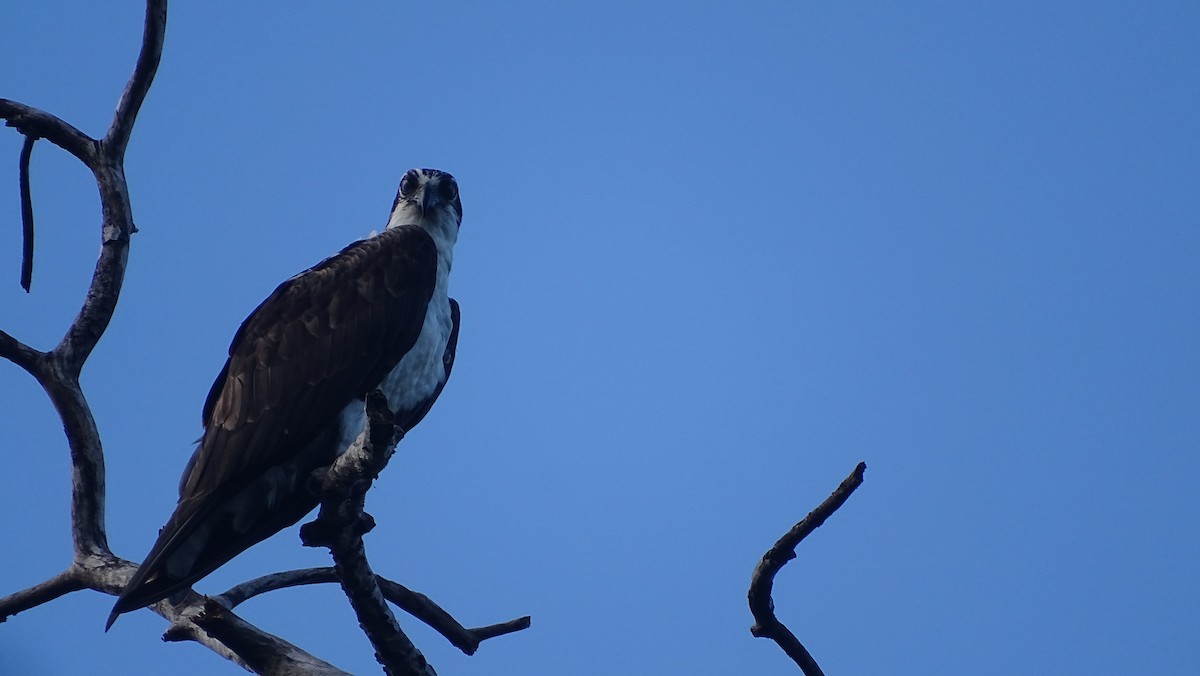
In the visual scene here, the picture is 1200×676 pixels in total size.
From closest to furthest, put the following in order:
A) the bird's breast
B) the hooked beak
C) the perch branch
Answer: the perch branch, the bird's breast, the hooked beak

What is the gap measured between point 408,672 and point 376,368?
74.3 inches

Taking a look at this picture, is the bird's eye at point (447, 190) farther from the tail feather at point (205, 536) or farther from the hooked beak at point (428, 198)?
the tail feather at point (205, 536)

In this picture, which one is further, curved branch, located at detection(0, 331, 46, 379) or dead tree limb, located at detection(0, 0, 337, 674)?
curved branch, located at detection(0, 331, 46, 379)

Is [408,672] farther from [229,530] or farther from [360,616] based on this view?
[229,530]

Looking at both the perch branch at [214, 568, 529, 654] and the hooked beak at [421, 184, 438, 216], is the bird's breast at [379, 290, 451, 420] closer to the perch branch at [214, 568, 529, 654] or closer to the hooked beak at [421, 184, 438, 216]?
the hooked beak at [421, 184, 438, 216]

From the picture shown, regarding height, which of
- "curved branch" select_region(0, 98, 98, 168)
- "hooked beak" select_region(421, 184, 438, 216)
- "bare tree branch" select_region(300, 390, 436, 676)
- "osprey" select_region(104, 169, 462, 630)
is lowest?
"bare tree branch" select_region(300, 390, 436, 676)

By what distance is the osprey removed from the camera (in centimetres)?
454

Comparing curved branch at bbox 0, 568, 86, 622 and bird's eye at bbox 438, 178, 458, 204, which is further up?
bird's eye at bbox 438, 178, 458, 204

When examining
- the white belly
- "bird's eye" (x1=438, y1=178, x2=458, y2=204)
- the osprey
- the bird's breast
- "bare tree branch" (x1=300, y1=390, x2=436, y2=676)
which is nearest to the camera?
"bare tree branch" (x1=300, y1=390, x2=436, y2=676)

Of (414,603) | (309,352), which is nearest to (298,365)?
(309,352)

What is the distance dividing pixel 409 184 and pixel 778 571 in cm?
453

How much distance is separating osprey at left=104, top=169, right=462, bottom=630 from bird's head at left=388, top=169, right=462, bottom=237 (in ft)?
1.86

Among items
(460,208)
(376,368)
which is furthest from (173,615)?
(460,208)

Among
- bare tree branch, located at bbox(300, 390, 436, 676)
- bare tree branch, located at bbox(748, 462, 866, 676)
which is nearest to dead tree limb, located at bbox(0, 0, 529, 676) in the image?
bare tree branch, located at bbox(300, 390, 436, 676)
